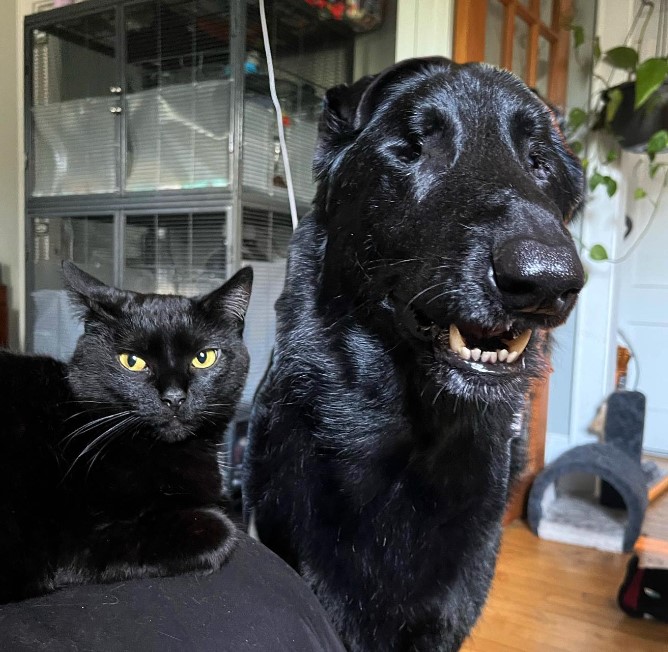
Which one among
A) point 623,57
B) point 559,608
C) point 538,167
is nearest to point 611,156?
point 623,57

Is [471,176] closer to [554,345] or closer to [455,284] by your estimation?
[455,284]

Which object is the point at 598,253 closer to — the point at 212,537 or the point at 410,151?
the point at 410,151

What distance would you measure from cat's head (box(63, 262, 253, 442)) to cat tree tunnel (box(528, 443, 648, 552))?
4.94 feet

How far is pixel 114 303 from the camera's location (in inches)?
31.0

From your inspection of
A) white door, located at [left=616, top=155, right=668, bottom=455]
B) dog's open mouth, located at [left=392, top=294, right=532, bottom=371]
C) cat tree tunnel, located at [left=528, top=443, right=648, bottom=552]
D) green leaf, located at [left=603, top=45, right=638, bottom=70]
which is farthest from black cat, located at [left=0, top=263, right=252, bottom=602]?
white door, located at [left=616, top=155, right=668, bottom=455]

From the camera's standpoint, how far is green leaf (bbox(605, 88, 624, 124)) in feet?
6.35

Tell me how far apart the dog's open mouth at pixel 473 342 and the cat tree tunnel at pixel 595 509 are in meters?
1.52

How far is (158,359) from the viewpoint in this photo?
0.76 metres

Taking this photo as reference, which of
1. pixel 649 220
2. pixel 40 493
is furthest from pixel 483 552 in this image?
pixel 649 220

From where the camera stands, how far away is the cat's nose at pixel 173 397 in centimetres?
74

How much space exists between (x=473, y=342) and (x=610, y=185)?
1759mm

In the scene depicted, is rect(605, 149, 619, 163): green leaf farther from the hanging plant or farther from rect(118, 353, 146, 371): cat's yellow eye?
rect(118, 353, 146, 371): cat's yellow eye

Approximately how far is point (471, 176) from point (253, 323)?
1197mm

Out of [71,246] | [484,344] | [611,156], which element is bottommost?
[484,344]
